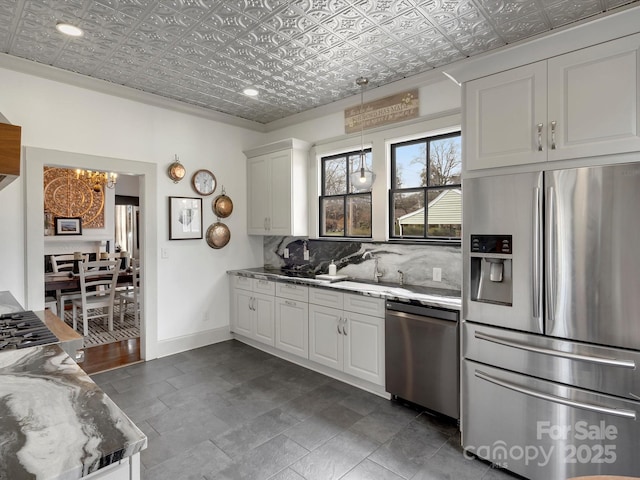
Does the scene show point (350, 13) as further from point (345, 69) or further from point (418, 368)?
point (418, 368)

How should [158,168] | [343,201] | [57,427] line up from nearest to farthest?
1. [57,427]
2. [158,168]
3. [343,201]

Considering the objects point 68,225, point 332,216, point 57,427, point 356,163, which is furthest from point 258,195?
point 68,225

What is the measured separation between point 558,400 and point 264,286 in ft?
9.85

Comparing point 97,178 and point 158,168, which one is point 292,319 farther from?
point 97,178

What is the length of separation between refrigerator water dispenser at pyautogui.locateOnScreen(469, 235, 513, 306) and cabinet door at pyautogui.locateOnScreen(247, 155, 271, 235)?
9.36 feet

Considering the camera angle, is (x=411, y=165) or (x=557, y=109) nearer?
(x=557, y=109)

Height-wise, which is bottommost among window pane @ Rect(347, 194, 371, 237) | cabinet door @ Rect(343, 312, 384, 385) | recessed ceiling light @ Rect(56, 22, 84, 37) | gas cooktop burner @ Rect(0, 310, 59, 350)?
cabinet door @ Rect(343, 312, 384, 385)

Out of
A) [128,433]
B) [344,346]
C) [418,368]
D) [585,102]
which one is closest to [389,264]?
[344,346]

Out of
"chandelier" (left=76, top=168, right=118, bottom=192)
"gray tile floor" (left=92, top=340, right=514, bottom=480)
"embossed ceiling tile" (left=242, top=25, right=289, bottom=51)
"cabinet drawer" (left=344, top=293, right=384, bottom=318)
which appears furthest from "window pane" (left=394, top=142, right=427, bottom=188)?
"chandelier" (left=76, top=168, right=118, bottom=192)

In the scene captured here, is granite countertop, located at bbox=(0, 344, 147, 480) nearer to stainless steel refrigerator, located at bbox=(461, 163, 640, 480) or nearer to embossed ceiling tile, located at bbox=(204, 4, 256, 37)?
stainless steel refrigerator, located at bbox=(461, 163, 640, 480)

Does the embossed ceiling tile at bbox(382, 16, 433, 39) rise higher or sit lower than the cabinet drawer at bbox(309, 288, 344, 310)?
higher

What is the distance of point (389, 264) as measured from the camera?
12.1 ft

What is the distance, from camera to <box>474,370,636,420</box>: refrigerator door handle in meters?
1.78

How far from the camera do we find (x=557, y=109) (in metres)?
2.00
